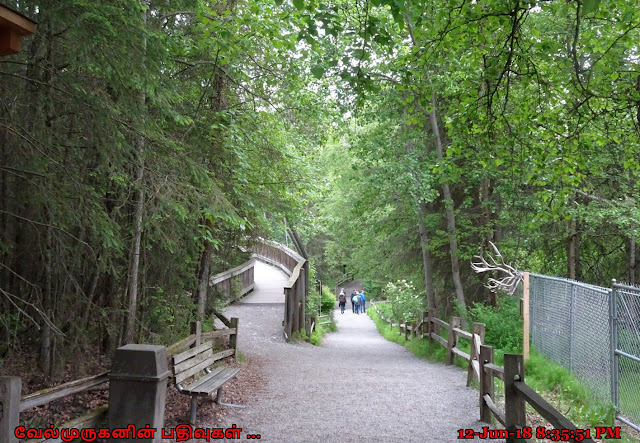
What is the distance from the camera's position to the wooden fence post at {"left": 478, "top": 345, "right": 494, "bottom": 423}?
712 cm

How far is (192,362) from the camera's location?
24.0 feet

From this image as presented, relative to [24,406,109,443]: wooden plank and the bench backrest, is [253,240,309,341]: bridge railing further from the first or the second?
[24,406,109,443]: wooden plank

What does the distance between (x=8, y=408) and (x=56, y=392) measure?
0.76m

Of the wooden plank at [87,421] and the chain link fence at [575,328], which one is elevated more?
the chain link fence at [575,328]

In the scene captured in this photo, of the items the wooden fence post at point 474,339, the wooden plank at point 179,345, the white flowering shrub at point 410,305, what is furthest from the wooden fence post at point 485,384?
the white flowering shrub at point 410,305

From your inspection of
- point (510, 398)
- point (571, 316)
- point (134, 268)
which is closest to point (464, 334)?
point (571, 316)

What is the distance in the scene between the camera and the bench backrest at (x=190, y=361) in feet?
21.6

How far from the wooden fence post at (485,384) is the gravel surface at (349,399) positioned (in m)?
0.16

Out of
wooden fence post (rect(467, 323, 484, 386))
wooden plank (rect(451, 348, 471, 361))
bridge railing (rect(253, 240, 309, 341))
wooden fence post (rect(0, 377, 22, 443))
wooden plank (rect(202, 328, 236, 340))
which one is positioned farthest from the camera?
bridge railing (rect(253, 240, 309, 341))

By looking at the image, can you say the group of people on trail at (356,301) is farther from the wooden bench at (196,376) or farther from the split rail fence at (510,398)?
the wooden bench at (196,376)

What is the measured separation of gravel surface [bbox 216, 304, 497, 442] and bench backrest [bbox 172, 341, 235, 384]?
29.8 inches

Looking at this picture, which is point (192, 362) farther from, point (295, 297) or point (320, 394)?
point (295, 297)

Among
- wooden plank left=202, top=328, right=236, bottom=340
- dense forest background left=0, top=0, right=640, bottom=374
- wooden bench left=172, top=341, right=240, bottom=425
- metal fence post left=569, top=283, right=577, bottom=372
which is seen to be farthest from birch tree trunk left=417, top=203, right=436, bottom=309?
wooden bench left=172, top=341, right=240, bottom=425

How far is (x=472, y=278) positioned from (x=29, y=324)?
1228cm
